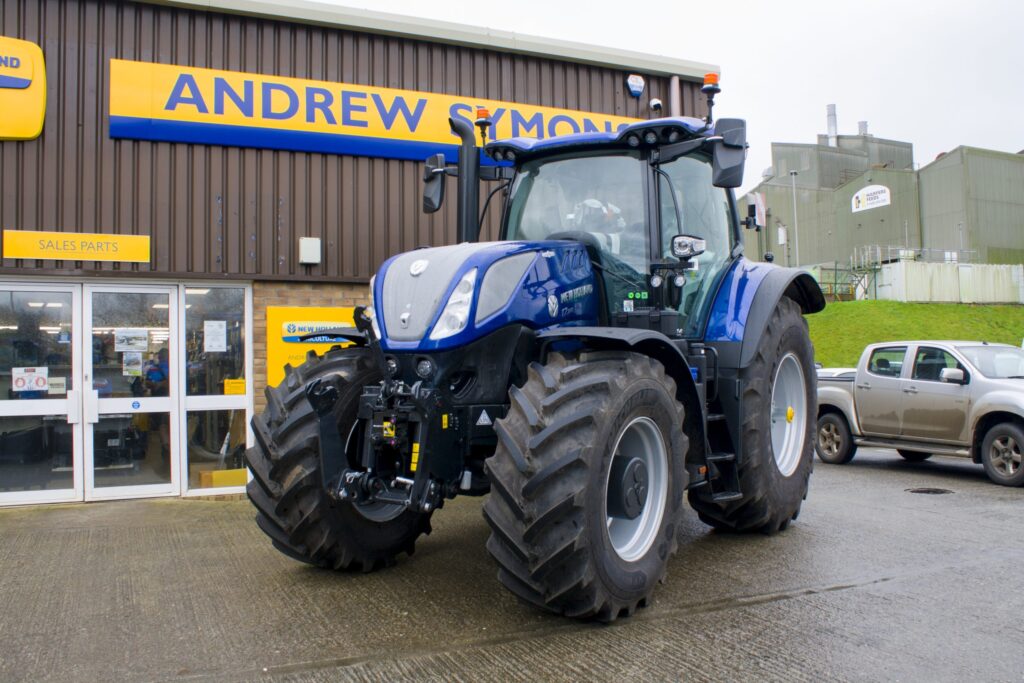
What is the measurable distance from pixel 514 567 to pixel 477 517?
127 inches

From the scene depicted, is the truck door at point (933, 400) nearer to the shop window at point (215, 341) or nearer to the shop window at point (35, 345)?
the shop window at point (215, 341)

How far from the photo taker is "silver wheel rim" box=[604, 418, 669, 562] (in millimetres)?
4562

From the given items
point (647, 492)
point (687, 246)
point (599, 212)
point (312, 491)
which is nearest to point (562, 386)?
point (647, 492)

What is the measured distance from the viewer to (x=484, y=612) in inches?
176

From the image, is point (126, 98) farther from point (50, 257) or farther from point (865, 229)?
point (865, 229)

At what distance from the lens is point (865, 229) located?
49844 millimetres

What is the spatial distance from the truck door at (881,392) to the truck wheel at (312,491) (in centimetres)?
722

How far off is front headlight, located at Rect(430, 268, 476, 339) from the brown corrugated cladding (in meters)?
4.71

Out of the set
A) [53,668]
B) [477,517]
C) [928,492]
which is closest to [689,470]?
[477,517]

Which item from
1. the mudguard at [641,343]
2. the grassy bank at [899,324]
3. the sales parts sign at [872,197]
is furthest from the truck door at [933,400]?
the sales parts sign at [872,197]

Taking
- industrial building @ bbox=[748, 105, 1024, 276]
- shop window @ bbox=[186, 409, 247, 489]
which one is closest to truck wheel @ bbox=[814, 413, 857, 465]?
shop window @ bbox=[186, 409, 247, 489]

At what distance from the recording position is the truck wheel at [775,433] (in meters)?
5.76

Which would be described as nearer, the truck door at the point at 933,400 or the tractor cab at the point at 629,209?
the tractor cab at the point at 629,209

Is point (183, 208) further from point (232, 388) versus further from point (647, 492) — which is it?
point (647, 492)
